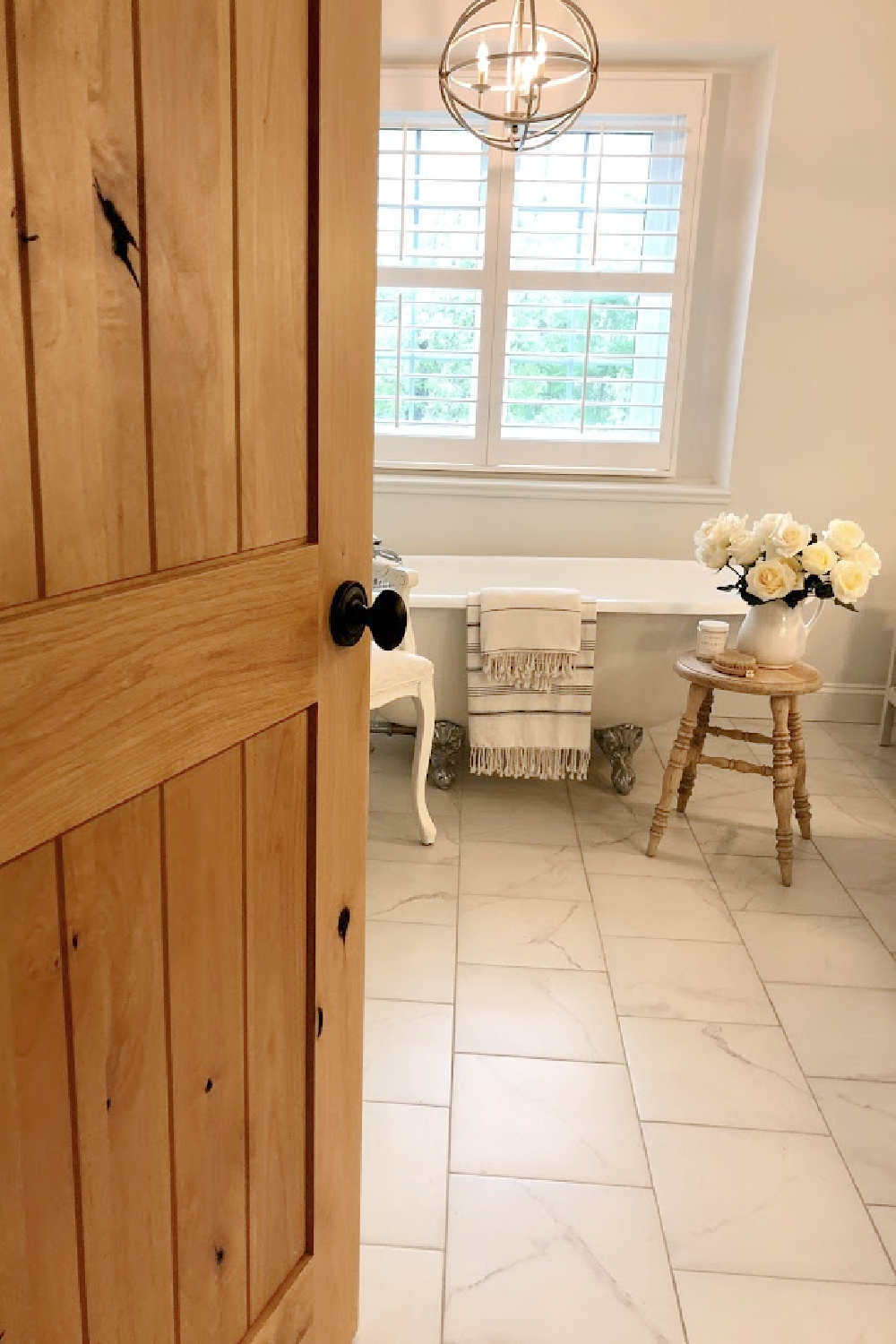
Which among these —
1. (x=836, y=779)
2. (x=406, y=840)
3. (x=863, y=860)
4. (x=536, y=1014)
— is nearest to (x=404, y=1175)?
(x=536, y=1014)

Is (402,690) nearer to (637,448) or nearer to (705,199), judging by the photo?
(637,448)

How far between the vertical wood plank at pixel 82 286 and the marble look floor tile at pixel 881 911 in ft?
7.64

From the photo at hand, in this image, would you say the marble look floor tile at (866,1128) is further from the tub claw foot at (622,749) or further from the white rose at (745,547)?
the tub claw foot at (622,749)

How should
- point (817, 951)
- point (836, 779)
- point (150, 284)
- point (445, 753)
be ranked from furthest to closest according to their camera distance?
point (836, 779), point (445, 753), point (817, 951), point (150, 284)

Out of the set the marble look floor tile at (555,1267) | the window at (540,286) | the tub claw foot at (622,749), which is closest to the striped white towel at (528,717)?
the tub claw foot at (622,749)

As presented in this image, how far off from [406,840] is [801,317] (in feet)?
7.95

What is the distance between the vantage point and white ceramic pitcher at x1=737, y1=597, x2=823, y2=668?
2.91 m

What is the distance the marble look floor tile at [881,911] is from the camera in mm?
2676

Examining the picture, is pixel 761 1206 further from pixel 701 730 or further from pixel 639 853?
A: pixel 701 730

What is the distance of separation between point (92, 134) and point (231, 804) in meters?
0.56

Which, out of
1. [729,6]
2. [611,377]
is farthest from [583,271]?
[729,6]

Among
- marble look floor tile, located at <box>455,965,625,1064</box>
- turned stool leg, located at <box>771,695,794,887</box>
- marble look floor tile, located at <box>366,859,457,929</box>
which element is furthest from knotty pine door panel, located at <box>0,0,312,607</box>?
turned stool leg, located at <box>771,695,794,887</box>

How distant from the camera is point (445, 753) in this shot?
3506 millimetres

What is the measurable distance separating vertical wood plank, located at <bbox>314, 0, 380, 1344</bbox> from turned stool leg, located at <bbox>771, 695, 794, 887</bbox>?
5.89ft
